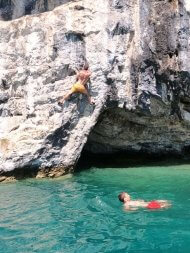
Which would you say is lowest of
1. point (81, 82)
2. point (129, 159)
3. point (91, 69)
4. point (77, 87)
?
point (129, 159)

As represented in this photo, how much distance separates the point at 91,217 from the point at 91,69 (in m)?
5.57

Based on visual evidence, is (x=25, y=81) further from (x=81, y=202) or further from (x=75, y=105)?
(x=81, y=202)

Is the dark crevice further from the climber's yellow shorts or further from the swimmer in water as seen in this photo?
the swimmer in water

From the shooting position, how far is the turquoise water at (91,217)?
20.7 ft

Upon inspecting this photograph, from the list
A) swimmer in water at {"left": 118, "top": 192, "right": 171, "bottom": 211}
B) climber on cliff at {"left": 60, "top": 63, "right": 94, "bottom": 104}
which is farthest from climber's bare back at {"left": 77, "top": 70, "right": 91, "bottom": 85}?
swimmer in water at {"left": 118, "top": 192, "right": 171, "bottom": 211}

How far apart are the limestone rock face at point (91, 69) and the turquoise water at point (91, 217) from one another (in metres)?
1.43

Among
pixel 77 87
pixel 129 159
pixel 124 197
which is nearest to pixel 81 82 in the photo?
pixel 77 87

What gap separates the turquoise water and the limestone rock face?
4.69 ft

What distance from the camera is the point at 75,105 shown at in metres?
12.2

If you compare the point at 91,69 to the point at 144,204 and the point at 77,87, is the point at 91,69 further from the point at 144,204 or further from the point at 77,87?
the point at 144,204

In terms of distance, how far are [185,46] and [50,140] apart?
4.81 metres

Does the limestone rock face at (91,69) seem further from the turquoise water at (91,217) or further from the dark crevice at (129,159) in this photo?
the dark crevice at (129,159)

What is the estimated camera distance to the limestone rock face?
39.4 feet

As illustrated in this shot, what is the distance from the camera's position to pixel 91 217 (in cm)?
771
